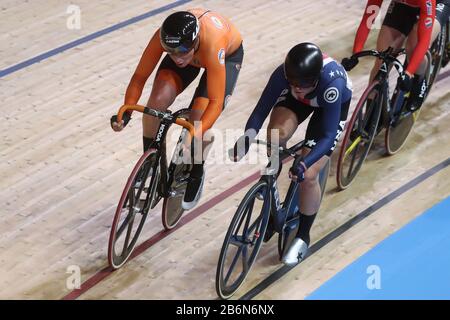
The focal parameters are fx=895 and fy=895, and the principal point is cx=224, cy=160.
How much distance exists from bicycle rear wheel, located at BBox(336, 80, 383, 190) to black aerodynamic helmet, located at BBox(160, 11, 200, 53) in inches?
46.6

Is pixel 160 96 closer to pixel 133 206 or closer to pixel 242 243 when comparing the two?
pixel 133 206

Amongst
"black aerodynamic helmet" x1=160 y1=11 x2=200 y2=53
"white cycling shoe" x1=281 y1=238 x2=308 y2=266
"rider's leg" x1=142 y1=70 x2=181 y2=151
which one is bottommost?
"white cycling shoe" x1=281 y1=238 x2=308 y2=266

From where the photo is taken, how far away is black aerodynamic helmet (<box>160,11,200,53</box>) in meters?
4.02

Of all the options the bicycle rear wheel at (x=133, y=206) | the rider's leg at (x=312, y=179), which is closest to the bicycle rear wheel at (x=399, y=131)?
the rider's leg at (x=312, y=179)

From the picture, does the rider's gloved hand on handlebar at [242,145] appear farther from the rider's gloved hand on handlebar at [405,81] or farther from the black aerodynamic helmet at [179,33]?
the rider's gloved hand on handlebar at [405,81]

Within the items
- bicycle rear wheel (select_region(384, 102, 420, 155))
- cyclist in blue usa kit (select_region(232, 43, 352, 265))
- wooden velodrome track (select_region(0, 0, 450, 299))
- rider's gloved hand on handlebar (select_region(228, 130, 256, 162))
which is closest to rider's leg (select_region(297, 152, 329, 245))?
cyclist in blue usa kit (select_region(232, 43, 352, 265))

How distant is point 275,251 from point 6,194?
1.56 metres

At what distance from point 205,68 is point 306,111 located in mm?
533

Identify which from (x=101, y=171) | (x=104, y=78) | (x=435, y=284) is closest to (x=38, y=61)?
(x=104, y=78)

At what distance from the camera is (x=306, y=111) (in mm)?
4238

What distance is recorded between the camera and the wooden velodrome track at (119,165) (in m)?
4.43

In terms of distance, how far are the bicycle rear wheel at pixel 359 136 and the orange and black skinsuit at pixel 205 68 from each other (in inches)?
30.6

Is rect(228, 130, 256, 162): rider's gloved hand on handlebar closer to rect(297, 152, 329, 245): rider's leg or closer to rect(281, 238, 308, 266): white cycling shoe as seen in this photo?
rect(297, 152, 329, 245): rider's leg

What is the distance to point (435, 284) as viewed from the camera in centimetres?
444
